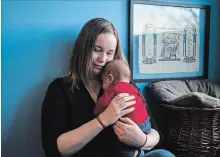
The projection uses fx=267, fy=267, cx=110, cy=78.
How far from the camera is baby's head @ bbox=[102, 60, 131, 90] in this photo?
121cm

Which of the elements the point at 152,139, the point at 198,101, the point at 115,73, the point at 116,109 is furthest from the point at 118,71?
the point at 198,101

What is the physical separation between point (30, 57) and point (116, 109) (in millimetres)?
581

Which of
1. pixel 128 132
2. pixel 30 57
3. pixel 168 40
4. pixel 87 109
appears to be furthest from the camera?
pixel 168 40

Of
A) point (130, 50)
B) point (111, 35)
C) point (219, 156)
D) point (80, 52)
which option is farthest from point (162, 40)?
point (219, 156)

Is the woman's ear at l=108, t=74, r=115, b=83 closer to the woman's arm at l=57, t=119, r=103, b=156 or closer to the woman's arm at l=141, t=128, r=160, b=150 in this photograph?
the woman's arm at l=57, t=119, r=103, b=156

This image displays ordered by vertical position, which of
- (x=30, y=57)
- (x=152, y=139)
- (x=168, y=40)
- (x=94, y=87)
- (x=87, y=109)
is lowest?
(x=152, y=139)

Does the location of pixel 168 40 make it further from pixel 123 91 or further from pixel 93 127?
pixel 93 127

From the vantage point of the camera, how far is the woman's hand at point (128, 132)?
1174 mm

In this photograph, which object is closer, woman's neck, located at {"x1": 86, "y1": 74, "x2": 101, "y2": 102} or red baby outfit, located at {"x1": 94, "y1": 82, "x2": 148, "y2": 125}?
red baby outfit, located at {"x1": 94, "y1": 82, "x2": 148, "y2": 125}

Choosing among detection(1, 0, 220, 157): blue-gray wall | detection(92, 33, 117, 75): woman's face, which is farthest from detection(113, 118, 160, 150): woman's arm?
detection(1, 0, 220, 157): blue-gray wall

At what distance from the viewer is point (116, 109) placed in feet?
3.87

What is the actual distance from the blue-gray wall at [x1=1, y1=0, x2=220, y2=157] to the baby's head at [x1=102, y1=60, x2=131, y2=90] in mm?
361

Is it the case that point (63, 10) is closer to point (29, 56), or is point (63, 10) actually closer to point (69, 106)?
point (29, 56)

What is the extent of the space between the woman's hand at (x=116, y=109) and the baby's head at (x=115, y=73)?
0.25ft
